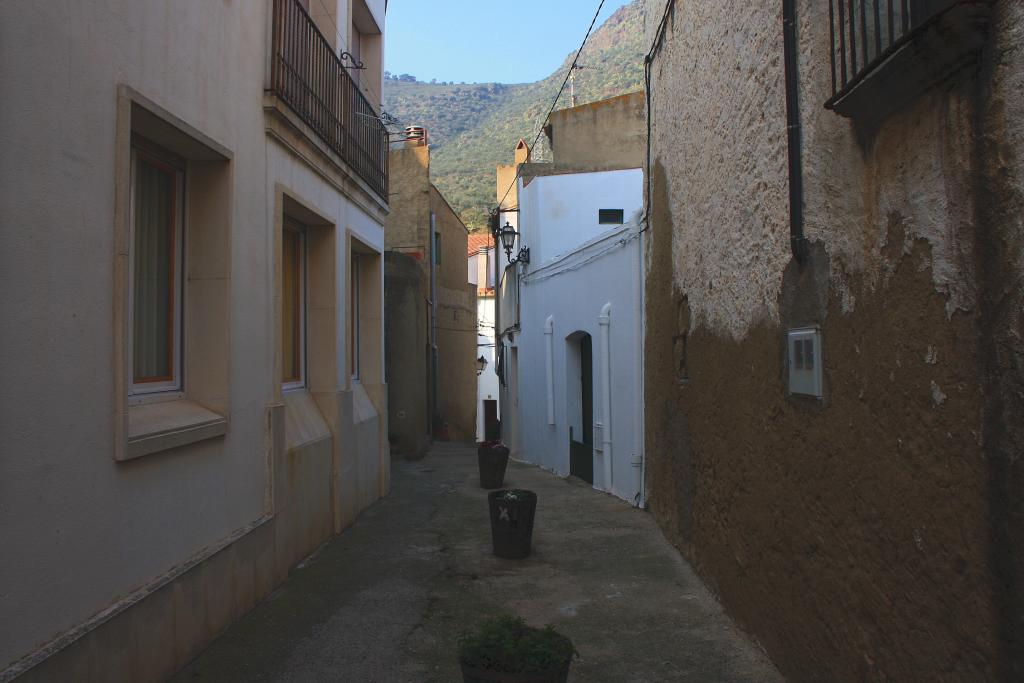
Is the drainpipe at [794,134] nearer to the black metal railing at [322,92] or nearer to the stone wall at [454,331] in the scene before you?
the black metal railing at [322,92]

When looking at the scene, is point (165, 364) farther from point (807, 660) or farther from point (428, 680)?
point (807, 660)

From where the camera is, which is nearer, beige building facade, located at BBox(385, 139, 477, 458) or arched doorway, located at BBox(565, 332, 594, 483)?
arched doorway, located at BBox(565, 332, 594, 483)

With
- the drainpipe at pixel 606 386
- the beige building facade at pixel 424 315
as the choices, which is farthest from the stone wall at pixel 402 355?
the drainpipe at pixel 606 386

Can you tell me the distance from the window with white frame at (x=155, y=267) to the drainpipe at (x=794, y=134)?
3452 mm

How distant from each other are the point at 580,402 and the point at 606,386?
87.2 inches

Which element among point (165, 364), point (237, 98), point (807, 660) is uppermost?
point (237, 98)

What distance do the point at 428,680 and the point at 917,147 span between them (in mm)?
3386

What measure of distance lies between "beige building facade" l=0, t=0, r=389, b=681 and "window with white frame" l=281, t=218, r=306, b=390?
0.09 ft

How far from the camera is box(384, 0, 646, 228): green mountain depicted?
1940 inches

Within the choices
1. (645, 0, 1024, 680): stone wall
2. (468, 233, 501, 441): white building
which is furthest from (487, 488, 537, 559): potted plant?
(468, 233, 501, 441): white building

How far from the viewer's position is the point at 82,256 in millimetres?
3432

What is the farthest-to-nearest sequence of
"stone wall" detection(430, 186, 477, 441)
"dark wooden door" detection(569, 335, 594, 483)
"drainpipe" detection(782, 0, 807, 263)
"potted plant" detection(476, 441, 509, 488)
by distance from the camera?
"stone wall" detection(430, 186, 477, 441), "dark wooden door" detection(569, 335, 594, 483), "potted plant" detection(476, 441, 509, 488), "drainpipe" detection(782, 0, 807, 263)

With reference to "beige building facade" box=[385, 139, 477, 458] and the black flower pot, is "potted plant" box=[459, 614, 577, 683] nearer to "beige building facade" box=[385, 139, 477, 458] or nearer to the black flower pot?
the black flower pot

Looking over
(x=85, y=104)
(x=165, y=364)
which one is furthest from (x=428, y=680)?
(x=85, y=104)
